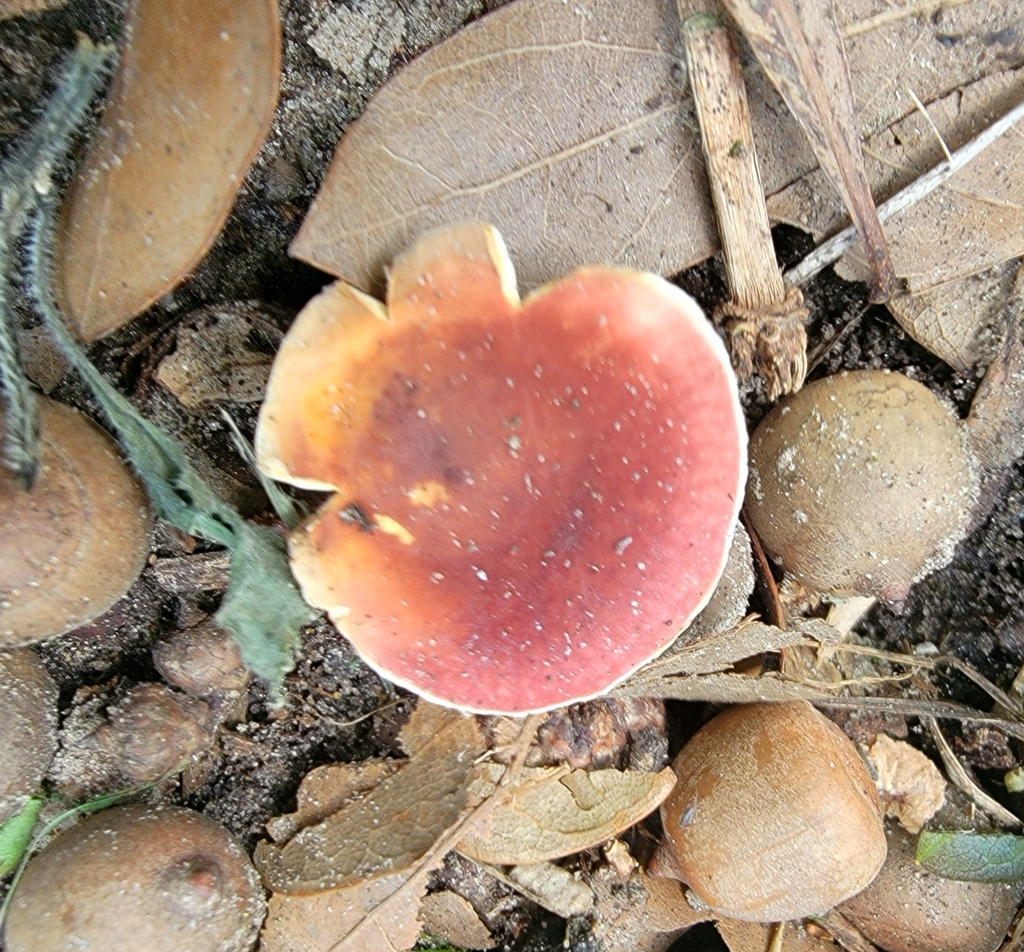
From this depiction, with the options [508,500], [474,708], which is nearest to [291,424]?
[508,500]

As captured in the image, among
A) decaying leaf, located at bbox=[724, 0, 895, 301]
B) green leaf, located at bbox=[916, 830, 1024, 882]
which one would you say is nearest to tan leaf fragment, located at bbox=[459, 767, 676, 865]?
green leaf, located at bbox=[916, 830, 1024, 882]

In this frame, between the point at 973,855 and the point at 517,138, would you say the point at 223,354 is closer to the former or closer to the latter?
the point at 517,138

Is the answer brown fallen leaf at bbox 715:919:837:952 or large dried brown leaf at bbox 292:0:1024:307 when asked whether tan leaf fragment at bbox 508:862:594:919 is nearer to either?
brown fallen leaf at bbox 715:919:837:952

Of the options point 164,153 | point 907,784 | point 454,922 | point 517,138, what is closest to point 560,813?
point 454,922

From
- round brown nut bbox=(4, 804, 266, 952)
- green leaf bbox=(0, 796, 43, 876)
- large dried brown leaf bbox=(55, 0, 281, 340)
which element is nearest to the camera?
large dried brown leaf bbox=(55, 0, 281, 340)

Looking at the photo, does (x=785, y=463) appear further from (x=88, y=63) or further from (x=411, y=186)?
(x=88, y=63)

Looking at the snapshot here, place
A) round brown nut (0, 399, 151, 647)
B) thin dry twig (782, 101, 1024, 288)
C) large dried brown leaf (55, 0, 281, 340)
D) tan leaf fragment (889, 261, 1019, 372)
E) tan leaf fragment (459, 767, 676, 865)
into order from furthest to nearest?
tan leaf fragment (459, 767, 676, 865), tan leaf fragment (889, 261, 1019, 372), thin dry twig (782, 101, 1024, 288), round brown nut (0, 399, 151, 647), large dried brown leaf (55, 0, 281, 340)
